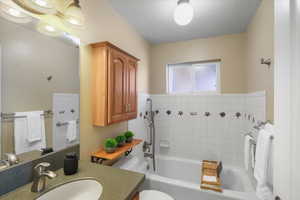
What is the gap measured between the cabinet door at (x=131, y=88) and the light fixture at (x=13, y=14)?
94 centimetres

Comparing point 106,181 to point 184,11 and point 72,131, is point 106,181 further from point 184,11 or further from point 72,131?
point 184,11

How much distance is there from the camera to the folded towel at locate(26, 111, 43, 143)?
881mm

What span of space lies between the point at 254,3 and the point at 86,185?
242cm

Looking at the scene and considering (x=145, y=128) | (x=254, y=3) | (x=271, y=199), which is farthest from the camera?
(x=145, y=128)

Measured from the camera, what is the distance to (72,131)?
1.16 meters

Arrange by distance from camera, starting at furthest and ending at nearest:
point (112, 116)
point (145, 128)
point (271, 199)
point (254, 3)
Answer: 1. point (145, 128)
2. point (254, 3)
3. point (112, 116)
4. point (271, 199)

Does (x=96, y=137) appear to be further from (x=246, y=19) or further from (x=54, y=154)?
(x=246, y=19)

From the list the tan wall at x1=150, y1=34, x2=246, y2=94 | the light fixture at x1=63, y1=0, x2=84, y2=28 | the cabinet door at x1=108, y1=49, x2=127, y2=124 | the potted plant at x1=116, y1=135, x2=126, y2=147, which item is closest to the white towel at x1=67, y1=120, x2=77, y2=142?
the cabinet door at x1=108, y1=49, x2=127, y2=124

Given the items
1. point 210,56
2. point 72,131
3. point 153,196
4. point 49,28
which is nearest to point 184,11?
point 49,28

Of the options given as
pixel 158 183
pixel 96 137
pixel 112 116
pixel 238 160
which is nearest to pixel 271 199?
pixel 158 183

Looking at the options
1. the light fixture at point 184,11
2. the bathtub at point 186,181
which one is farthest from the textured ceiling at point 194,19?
the bathtub at point 186,181

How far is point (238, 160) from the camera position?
2.18 m

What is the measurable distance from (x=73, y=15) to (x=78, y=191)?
127 centimetres

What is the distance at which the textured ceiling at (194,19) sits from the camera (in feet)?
5.15
